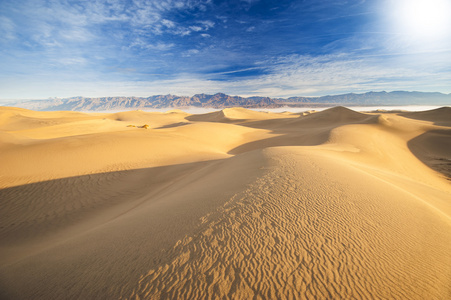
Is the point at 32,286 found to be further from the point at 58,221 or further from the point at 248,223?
the point at 58,221

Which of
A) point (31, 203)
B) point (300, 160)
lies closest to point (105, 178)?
point (31, 203)

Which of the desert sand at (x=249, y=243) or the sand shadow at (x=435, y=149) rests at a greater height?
the desert sand at (x=249, y=243)

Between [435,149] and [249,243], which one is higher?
[249,243]

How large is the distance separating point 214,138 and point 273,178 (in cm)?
1621

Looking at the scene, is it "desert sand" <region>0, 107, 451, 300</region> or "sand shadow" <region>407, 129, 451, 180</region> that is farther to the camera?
"sand shadow" <region>407, 129, 451, 180</region>

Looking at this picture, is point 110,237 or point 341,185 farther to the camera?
point 341,185

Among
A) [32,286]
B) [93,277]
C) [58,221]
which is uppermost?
[93,277]

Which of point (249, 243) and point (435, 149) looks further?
point (435, 149)

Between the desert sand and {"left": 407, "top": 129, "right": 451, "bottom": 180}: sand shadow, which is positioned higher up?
the desert sand

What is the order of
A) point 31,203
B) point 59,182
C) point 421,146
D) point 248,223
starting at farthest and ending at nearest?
point 421,146 < point 59,182 < point 31,203 < point 248,223

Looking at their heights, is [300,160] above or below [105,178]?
above

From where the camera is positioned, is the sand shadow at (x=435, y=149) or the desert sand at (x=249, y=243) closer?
the desert sand at (x=249, y=243)

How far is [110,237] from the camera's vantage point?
11.6 feet

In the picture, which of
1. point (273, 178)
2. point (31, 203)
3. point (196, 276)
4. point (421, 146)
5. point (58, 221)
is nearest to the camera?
point (196, 276)
